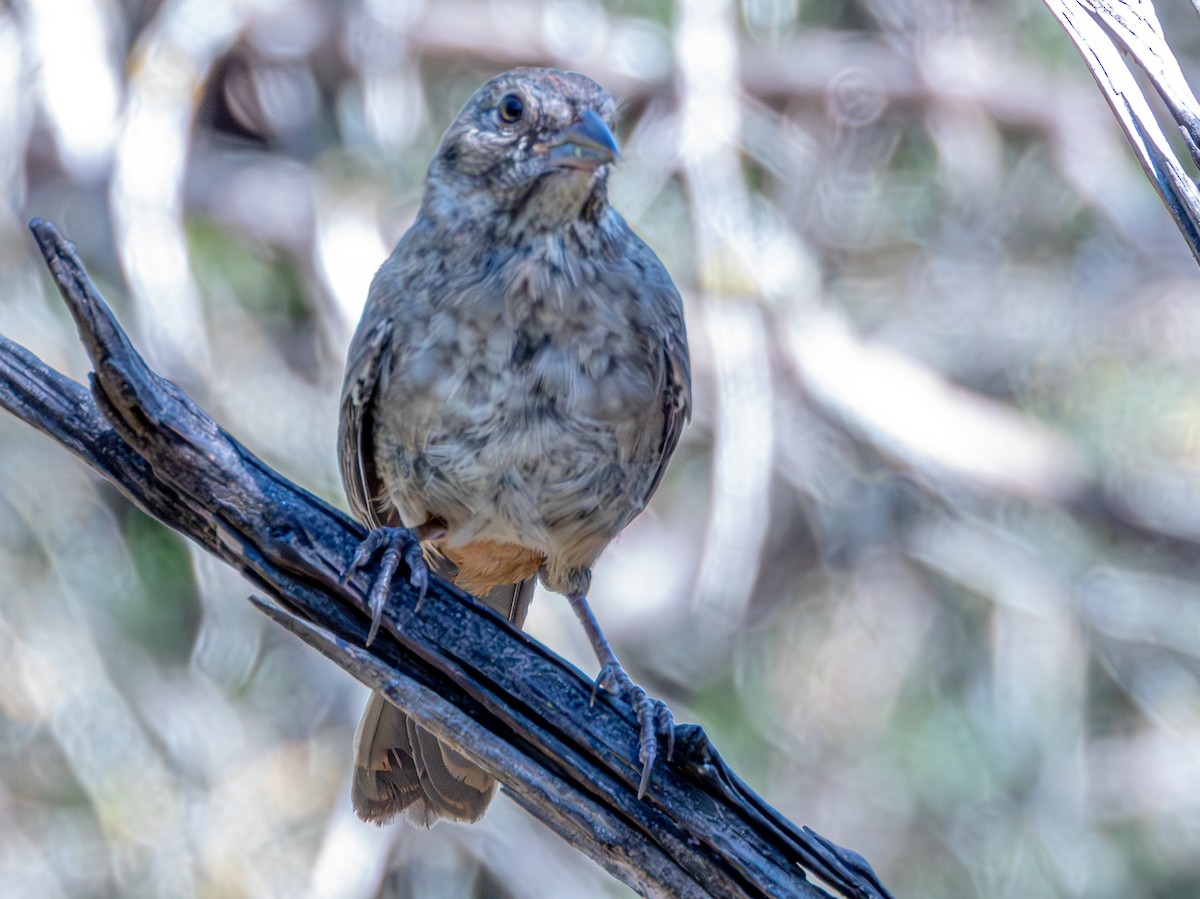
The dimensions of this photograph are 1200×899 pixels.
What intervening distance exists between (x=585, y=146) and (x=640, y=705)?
96cm

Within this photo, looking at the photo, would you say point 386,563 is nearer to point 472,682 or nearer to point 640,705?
point 472,682

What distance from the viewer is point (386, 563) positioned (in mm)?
2141

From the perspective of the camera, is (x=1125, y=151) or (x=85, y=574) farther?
(x=1125, y=151)

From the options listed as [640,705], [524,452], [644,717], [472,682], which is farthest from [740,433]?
[472,682]

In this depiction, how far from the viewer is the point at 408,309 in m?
2.59

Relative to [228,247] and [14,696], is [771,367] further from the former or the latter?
[14,696]

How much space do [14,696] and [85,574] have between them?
46 cm

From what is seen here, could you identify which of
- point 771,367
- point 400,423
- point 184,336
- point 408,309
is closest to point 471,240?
point 408,309

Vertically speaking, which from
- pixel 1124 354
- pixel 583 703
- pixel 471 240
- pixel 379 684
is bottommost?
pixel 379 684

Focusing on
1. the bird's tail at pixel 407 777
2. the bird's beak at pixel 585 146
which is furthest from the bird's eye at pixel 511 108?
the bird's tail at pixel 407 777

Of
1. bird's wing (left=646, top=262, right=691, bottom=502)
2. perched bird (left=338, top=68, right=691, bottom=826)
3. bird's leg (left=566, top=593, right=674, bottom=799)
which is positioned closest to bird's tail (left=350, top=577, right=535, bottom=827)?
perched bird (left=338, top=68, right=691, bottom=826)

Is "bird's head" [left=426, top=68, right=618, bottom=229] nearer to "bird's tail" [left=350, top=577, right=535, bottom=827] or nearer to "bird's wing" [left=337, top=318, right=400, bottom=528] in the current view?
"bird's wing" [left=337, top=318, right=400, bottom=528]

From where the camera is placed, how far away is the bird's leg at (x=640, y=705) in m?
2.00

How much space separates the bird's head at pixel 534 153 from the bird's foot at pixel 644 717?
819mm
